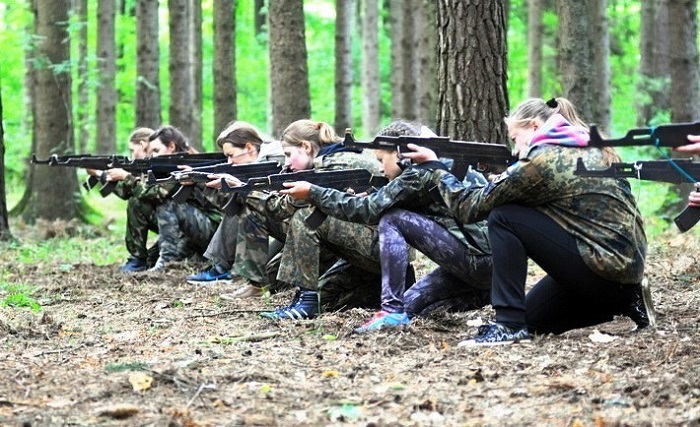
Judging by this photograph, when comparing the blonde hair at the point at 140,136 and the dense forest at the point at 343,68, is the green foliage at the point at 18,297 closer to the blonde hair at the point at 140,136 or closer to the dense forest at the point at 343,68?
the blonde hair at the point at 140,136

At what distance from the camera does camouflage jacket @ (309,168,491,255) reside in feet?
19.1

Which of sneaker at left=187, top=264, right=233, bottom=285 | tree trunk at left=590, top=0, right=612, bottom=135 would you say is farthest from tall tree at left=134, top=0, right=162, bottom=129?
tree trunk at left=590, top=0, right=612, bottom=135

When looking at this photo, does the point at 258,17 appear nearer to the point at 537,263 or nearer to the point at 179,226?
the point at 179,226

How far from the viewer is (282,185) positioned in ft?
20.5

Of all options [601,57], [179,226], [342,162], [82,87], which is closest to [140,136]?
[179,226]

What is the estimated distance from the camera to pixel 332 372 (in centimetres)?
469

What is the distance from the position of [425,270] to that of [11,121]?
20523 mm

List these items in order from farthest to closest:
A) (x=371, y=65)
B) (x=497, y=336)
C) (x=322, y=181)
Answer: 1. (x=371, y=65)
2. (x=322, y=181)
3. (x=497, y=336)

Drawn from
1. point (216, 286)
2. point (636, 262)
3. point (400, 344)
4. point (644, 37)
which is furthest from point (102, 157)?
point (644, 37)

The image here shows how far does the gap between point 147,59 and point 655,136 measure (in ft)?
37.6

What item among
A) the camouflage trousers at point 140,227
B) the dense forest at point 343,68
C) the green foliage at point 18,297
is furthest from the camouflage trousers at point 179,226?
the dense forest at point 343,68

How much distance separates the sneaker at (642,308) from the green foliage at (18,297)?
13.7ft

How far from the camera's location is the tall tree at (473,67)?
7758mm

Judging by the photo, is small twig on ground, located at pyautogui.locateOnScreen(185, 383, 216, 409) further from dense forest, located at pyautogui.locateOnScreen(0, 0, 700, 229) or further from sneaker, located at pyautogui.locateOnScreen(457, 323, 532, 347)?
dense forest, located at pyautogui.locateOnScreen(0, 0, 700, 229)
